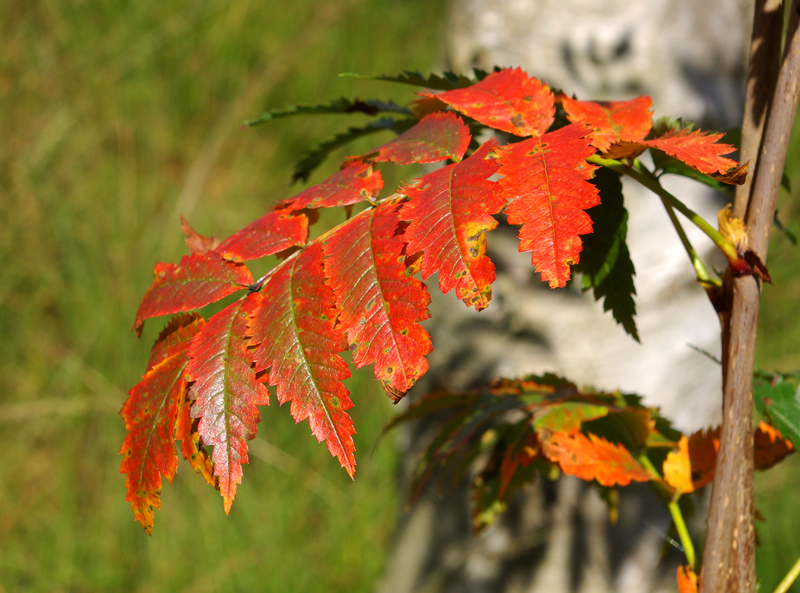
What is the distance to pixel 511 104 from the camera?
365mm

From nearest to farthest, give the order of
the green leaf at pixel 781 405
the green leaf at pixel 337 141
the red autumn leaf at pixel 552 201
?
the red autumn leaf at pixel 552 201 < the green leaf at pixel 781 405 < the green leaf at pixel 337 141

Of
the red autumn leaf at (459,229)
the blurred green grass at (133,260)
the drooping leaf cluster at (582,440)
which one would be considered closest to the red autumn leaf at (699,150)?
the red autumn leaf at (459,229)

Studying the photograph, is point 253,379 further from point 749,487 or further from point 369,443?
point 369,443

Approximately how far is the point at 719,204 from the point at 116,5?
1.76 m

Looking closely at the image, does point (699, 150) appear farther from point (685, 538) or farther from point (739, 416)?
point (685, 538)

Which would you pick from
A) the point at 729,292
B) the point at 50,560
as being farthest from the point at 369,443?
the point at 729,292

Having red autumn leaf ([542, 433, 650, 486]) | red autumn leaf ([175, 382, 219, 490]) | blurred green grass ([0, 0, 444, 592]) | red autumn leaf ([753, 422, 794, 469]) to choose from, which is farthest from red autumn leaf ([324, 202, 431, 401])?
blurred green grass ([0, 0, 444, 592])

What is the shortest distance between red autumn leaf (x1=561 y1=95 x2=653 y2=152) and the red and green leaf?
0.61 ft

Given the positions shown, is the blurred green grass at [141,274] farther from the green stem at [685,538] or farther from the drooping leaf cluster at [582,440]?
the green stem at [685,538]

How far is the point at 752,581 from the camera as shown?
1.27ft

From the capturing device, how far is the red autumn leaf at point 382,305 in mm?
294

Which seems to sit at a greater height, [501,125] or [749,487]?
[501,125]

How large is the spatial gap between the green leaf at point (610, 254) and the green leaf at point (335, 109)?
0.19 meters

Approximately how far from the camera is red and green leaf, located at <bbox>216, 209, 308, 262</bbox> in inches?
14.2
